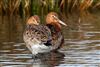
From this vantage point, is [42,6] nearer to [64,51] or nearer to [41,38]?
[64,51]

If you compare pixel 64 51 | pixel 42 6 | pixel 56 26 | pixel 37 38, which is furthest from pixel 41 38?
pixel 42 6

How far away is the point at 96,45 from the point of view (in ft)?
35.4

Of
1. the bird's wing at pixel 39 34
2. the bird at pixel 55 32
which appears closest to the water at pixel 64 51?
the bird at pixel 55 32

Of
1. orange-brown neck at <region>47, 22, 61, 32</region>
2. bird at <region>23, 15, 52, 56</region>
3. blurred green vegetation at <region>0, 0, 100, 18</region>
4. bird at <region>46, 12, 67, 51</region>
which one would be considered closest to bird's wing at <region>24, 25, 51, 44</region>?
bird at <region>23, 15, 52, 56</region>

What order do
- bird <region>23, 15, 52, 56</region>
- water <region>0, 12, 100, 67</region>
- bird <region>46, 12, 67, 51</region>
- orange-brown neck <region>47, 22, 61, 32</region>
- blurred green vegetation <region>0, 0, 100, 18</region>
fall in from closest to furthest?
water <region>0, 12, 100, 67</region> < bird <region>23, 15, 52, 56</region> < bird <region>46, 12, 67, 51</region> < orange-brown neck <region>47, 22, 61, 32</region> < blurred green vegetation <region>0, 0, 100, 18</region>

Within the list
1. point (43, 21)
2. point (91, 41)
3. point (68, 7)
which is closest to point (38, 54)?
point (91, 41)

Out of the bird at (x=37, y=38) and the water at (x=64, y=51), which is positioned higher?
the bird at (x=37, y=38)

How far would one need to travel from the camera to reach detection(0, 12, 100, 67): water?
9.19 m

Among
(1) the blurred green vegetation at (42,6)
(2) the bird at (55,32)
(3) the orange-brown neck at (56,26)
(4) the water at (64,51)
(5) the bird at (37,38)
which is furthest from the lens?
(1) the blurred green vegetation at (42,6)

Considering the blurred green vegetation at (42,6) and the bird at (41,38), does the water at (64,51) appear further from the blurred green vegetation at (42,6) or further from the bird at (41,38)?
the blurred green vegetation at (42,6)

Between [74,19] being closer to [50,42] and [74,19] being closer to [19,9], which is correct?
[19,9]

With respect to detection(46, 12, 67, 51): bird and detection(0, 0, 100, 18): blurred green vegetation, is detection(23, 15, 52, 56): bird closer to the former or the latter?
detection(46, 12, 67, 51): bird

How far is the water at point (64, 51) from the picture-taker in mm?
9188

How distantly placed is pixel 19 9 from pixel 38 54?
7.20m
